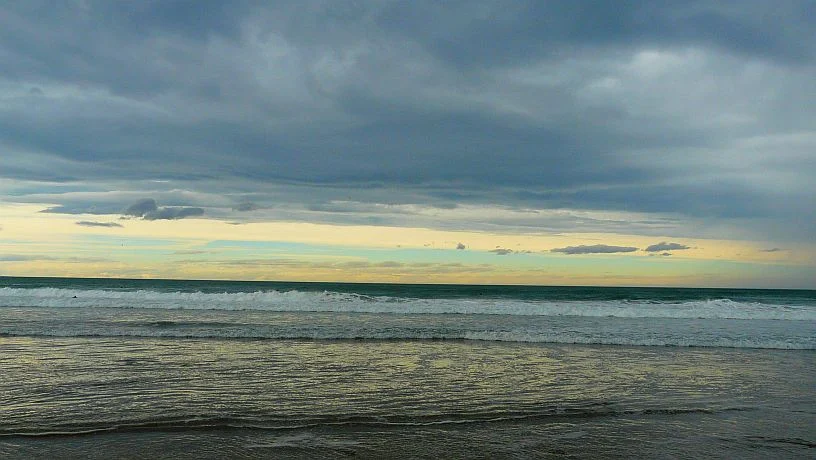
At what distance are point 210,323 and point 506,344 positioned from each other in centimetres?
1142

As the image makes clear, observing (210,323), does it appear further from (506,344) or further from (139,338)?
(506,344)

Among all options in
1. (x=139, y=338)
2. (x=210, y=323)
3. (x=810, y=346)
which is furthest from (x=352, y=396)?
(x=810, y=346)

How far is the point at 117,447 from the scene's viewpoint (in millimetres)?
6715

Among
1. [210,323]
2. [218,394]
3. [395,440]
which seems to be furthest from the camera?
[210,323]

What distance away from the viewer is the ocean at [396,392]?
23.2 feet

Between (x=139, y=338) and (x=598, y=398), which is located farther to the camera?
(x=139, y=338)

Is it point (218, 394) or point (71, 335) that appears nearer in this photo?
point (218, 394)

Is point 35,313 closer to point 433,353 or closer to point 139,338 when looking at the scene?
point 139,338

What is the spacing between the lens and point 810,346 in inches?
715

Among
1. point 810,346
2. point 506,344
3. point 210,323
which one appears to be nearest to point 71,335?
point 210,323

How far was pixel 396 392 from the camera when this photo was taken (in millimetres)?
9984

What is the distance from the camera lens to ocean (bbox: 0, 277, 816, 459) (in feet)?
23.2

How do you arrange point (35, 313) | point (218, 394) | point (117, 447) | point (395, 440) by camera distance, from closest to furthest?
point (117, 447) < point (395, 440) < point (218, 394) < point (35, 313)

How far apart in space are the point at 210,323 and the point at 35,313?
372 inches
